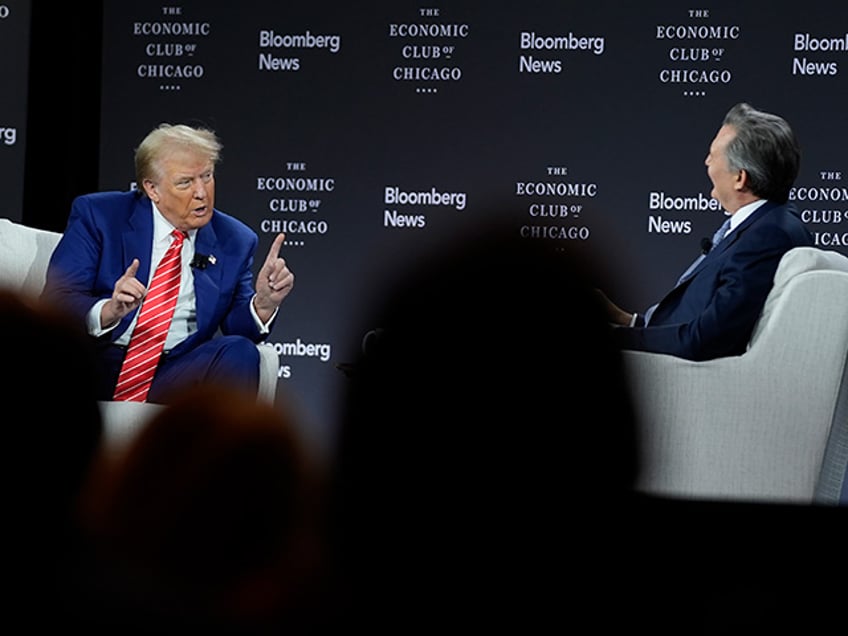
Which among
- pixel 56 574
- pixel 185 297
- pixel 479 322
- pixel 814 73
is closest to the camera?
pixel 56 574

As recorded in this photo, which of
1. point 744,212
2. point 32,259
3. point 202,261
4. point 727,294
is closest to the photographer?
point 727,294

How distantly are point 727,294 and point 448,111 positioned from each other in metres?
2.54

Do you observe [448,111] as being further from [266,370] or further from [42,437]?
[42,437]

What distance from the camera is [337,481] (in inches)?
21.9

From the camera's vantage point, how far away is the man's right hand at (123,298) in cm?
308

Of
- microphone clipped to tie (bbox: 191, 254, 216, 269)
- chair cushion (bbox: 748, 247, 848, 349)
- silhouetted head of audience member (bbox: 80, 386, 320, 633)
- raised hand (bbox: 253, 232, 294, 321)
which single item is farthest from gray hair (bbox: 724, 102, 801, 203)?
silhouetted head of audience member (bbox: 80, 386, 320, 633)

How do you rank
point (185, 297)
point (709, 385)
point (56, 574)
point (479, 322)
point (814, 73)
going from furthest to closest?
point (814, 73), point (185, 297), point (709, 385), point (479, 322), point (56, 574)

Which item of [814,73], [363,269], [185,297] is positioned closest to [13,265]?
[185,297]

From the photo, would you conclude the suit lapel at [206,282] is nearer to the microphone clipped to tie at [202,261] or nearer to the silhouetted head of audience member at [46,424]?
the microphone clipped to tie at [202,261]

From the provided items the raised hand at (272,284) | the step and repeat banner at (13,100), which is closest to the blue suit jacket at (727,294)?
the raised hand at (272,284)

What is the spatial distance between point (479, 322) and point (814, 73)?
4.97 metres

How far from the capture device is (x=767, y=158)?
3.47 metres

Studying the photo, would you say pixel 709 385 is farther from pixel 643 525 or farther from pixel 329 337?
pixel 329 337

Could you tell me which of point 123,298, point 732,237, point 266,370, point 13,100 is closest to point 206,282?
point 266,370
